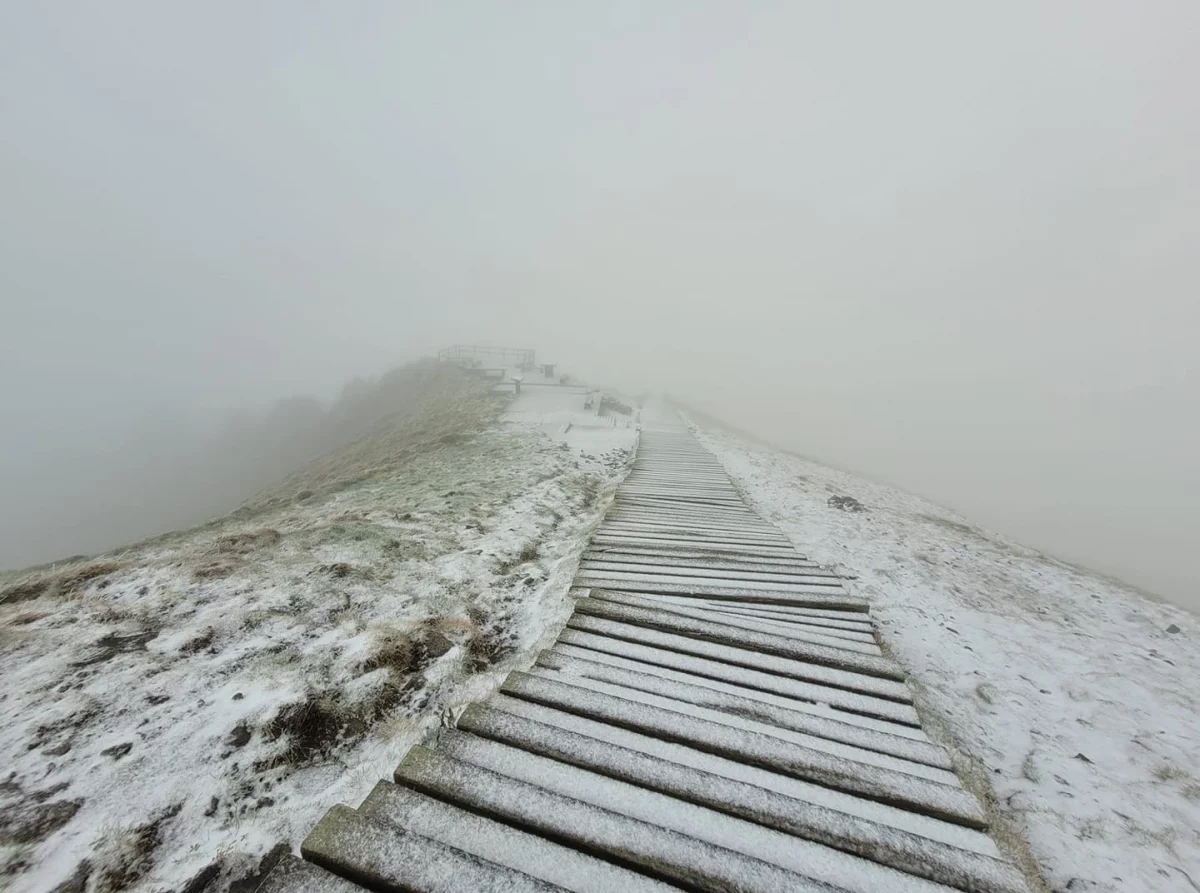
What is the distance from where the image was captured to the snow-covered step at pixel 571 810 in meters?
2.04

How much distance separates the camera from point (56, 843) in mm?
2496

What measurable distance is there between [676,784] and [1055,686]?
18.7ft

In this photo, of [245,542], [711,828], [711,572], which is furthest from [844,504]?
[245,542]

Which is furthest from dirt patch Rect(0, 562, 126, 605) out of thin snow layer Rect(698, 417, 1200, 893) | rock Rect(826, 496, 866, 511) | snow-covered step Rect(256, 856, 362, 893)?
rock Rect(826, 496, 866, 511)

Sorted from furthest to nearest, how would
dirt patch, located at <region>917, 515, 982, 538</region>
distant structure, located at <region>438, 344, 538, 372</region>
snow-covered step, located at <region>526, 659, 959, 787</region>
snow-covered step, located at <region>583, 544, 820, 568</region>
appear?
distant structure, located at <region>438, 344, 538, 372</region>, dirt patch, located at <region>917, 515, 982, 538</region>, snow-covered step, located at <region>583, 544, 820, 568</region>, snow-covered step, located at <region>526, 659, 959, 787</region>

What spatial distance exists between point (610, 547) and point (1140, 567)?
176 ft

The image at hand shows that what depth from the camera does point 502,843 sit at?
6.82ft

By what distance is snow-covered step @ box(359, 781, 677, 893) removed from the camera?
6.43 ft

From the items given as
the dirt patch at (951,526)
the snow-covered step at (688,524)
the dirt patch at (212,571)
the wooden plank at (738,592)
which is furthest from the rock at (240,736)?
the dirt patch at (951,526)

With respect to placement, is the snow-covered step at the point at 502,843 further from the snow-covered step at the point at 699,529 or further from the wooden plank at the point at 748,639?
the snow-covered step at the point at 699,529

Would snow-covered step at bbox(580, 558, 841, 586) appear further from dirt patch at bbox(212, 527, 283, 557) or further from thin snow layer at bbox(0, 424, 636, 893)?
dirt patch at bbox(212, 527, 283, 557)

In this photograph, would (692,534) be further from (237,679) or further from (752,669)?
(237,679)

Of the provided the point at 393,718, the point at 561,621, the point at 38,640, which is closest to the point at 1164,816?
the point at 561,621

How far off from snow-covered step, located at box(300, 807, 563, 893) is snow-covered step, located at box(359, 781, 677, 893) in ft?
0.14
